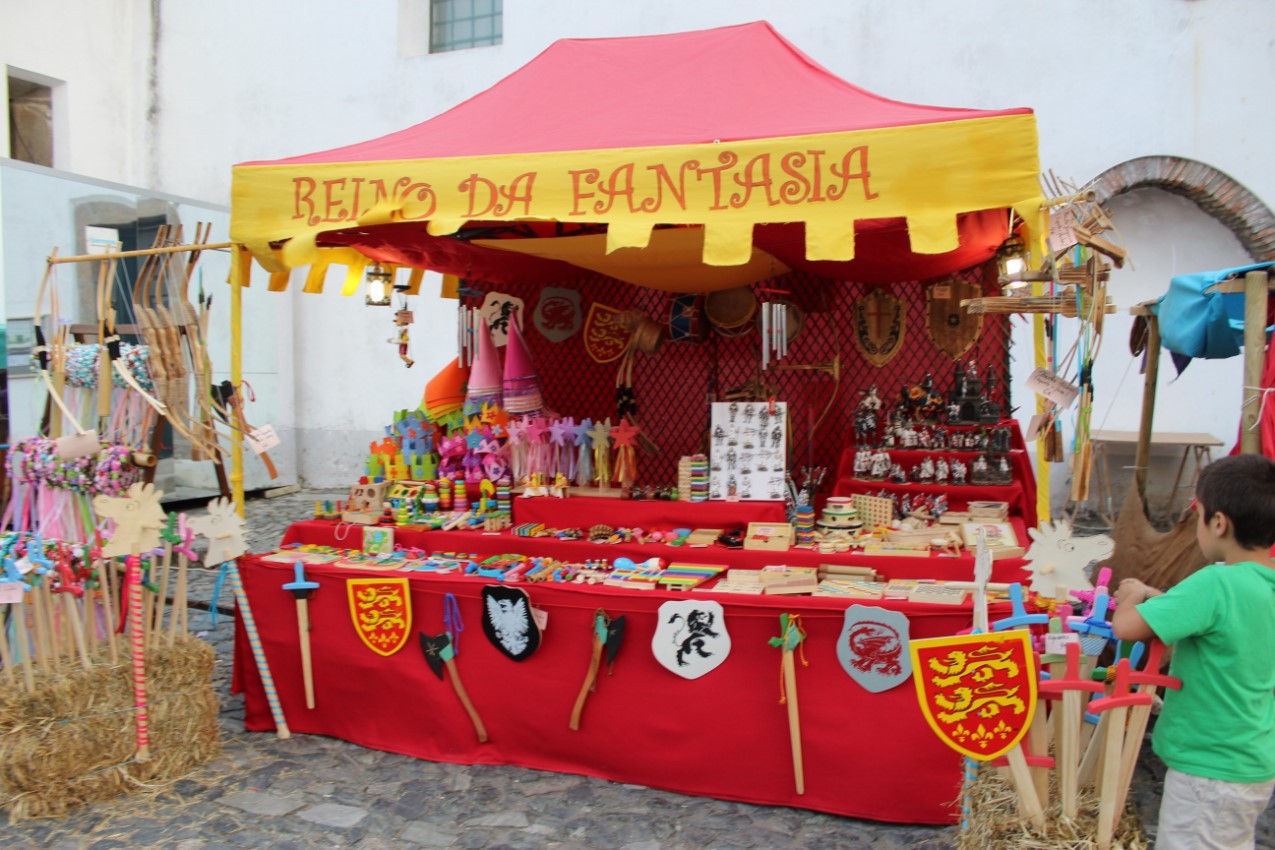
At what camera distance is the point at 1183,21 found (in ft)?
22.5

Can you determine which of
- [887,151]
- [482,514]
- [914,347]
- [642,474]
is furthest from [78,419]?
[914,347]

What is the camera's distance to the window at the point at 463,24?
31.4 feet

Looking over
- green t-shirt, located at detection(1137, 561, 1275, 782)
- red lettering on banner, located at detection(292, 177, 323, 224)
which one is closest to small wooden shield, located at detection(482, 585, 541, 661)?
red lettering on banner, located at detection(292, 177, 323, 224)

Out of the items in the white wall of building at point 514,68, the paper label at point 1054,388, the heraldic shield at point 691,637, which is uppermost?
the white wall of building at point 514,68

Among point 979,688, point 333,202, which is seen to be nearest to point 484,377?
point 333,202

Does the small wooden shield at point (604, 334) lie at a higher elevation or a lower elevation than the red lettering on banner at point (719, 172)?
lower

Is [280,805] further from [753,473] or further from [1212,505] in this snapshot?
[1212,505]

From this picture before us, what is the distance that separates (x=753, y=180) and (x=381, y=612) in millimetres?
2400

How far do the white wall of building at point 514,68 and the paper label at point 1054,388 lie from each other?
13.6 feet

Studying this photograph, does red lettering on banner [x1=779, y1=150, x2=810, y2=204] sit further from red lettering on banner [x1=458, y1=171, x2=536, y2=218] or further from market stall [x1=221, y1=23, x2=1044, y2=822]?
red lettering on banner [x1=458, y1=171, x2=536, y2=218]

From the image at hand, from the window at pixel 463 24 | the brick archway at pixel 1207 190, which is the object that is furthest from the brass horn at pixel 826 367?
the window at pixel 463 24

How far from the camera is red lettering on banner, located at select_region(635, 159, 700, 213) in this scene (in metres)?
3.48

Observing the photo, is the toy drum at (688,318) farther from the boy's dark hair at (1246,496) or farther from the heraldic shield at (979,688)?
the boy's dark hair at (1246,496)

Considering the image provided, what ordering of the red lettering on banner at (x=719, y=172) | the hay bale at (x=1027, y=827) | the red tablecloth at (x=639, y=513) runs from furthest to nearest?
the red tablecloth at (x=639, y=513), the red lettering on banner at (x=719, y=172), the hay bale at (x=1027, y=827)
